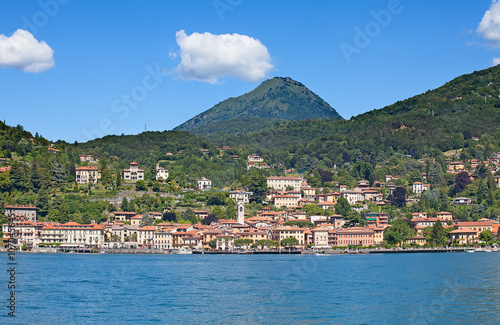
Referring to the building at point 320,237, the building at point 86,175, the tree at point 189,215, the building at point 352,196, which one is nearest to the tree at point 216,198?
the tree at point 189,215

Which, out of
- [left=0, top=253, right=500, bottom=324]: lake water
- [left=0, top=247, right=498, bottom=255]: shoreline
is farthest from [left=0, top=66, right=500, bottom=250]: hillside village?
[left=0, top=253, right=500, bottom=324]: lake water

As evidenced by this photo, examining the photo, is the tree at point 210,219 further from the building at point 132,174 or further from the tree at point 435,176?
the tree at point 435,176

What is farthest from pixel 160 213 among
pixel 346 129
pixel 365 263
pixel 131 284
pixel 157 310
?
pixel 346 129

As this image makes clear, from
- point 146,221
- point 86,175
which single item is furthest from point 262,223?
point 86,175

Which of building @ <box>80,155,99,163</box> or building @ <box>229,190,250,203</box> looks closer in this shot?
building @ <box>229,190,250,203</box>

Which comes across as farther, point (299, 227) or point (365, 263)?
point (299, 227)

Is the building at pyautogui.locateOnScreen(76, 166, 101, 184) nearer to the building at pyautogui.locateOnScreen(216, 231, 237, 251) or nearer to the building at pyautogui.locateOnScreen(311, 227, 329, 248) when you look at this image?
the building at pyautogui.locateOnScreen(216, 231, 237, 251)

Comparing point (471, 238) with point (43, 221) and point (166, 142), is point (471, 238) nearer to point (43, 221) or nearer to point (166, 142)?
point (43, 221)
